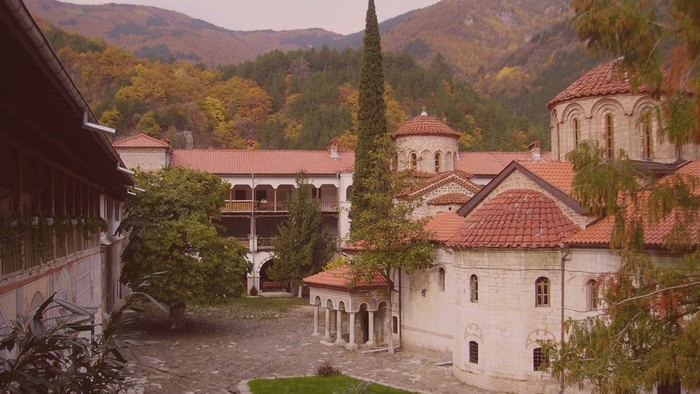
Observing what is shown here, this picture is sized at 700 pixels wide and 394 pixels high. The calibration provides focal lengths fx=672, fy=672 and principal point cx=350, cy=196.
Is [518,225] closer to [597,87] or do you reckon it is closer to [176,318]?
[597,87]

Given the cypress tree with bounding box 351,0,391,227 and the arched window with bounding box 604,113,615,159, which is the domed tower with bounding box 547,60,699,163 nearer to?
the arched window with bounding box 604,113,615,159

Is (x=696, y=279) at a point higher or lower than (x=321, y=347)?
higher

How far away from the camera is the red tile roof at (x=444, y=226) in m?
20.8

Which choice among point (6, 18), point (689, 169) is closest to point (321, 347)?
point (689, 169)

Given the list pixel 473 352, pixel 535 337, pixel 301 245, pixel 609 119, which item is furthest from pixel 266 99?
pixel 535 337

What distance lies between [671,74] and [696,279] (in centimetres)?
299

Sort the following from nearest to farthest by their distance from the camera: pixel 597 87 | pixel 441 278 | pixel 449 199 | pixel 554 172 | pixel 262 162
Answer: pixel 554 172 → pixel 597 87 → pixel 441 278 → pixel 449 199 → pixel 262 162

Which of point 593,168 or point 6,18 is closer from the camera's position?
point 6,18

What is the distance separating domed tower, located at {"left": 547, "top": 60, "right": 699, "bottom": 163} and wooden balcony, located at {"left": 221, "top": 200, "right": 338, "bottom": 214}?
21.1m

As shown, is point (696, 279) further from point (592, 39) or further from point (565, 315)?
point (565, 315)

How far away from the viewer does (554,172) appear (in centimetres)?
1900

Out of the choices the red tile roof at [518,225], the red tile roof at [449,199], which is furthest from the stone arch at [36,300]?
the red tile roof at [449,199]

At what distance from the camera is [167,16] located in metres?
195

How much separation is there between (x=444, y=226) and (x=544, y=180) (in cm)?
451
